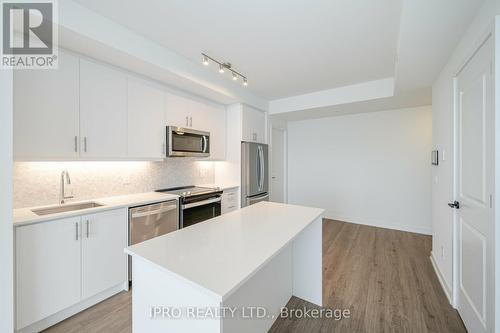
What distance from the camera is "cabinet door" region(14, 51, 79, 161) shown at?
1.71m

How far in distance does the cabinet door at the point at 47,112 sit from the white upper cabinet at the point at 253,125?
231cm

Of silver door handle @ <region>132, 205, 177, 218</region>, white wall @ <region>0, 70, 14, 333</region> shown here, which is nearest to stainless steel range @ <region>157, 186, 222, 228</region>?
silver door handle @ <region>132, 205, 177, 218</region>

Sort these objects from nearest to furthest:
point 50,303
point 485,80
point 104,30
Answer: point 485,80 < point 50,303 < point 104,30

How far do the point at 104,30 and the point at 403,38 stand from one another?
8.48 ft

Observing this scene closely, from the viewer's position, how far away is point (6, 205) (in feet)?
4.42

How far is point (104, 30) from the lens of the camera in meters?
1.88

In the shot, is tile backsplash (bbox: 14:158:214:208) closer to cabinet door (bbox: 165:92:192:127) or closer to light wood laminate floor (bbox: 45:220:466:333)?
cabinet door (bbox: 165:92:192:127)

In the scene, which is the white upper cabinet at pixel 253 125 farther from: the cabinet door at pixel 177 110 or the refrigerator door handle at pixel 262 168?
the cabinet door at pixel 177 110

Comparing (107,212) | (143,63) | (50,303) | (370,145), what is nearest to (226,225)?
(107,212)

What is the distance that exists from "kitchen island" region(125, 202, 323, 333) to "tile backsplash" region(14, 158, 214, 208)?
1616 mm

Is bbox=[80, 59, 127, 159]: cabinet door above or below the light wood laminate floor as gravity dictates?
above

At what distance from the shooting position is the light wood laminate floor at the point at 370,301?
1.75 meters

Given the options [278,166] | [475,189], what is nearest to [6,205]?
[475,189]

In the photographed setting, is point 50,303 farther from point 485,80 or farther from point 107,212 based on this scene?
point 485,80
